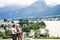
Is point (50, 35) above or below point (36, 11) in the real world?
below

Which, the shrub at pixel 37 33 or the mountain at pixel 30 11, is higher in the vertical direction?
the mountain at pixel 30 11

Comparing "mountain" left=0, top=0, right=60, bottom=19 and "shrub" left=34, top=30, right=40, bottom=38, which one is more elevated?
"mountain" left=0, top=0, right=60, bottom=19

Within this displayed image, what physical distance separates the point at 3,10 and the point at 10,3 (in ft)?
0.31

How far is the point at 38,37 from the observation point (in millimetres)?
1536

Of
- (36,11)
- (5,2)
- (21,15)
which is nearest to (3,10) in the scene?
(5,2)

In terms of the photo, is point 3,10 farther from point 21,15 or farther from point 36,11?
point 36,11

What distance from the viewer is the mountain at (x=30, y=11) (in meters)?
1.56

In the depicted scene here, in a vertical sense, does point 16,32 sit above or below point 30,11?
below

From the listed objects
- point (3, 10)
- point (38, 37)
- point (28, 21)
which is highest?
point (3, 10)

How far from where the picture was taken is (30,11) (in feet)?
5.15

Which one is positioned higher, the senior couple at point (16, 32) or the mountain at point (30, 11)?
the mountain at point (30, 11)

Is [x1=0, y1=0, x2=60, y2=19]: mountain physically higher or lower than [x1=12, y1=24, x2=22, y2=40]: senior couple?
higher

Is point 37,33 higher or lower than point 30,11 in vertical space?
lower

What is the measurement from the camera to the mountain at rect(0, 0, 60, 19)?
1558mm
